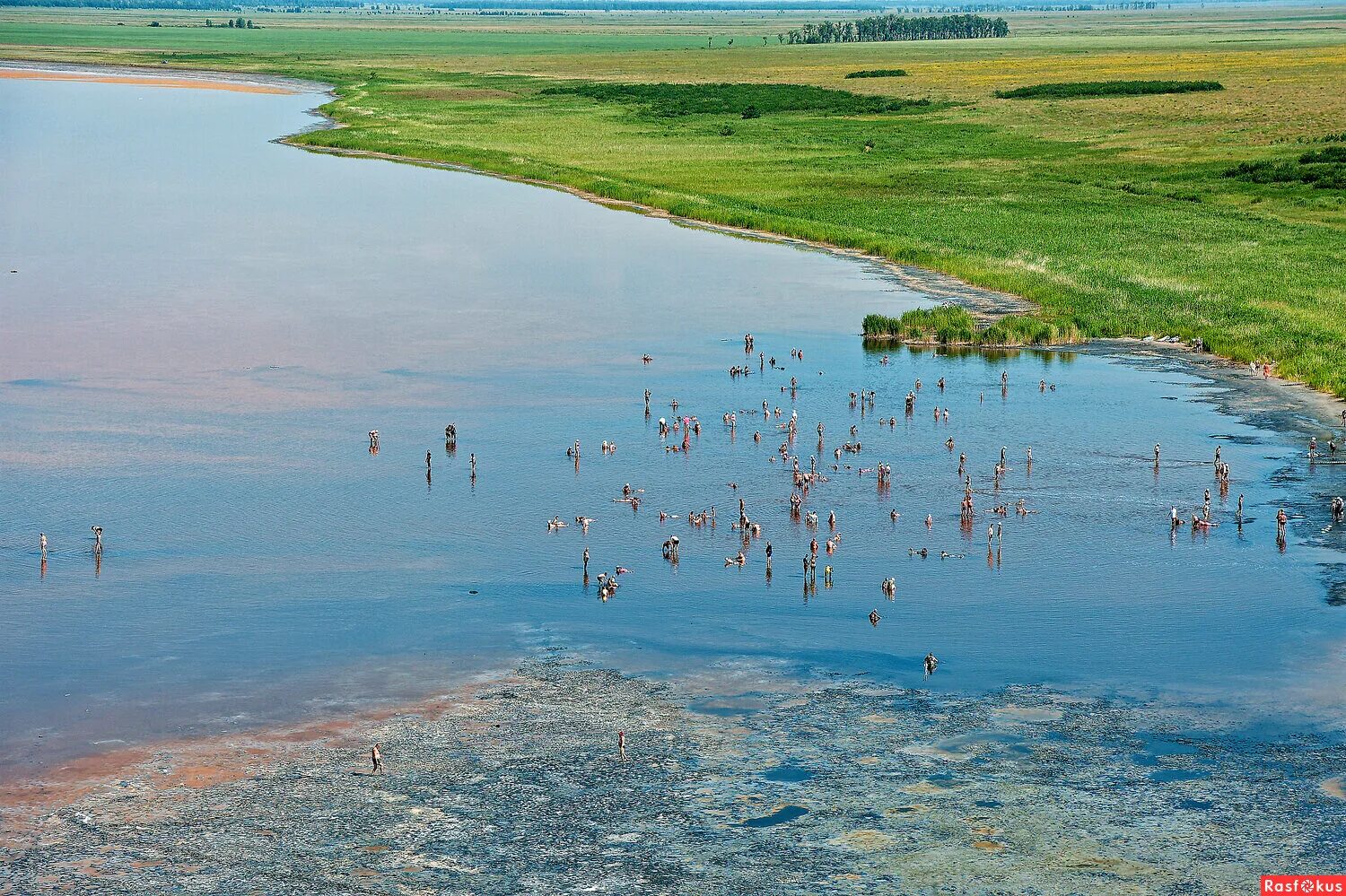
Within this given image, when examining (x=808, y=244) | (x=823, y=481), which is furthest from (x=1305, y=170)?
(x=823, y=481)

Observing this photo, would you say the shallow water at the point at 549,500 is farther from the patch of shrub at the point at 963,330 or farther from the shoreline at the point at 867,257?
the shoreline at the point at 867,257

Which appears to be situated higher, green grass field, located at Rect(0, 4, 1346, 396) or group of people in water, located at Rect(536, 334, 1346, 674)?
green grass field, located at Rect(0, 4, 1346, 396)

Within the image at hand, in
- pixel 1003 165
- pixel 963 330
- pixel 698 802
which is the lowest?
pixel 698 802

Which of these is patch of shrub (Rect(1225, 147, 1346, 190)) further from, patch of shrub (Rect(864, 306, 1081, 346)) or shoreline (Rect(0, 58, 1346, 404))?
patch of shrub (Rect(864, 306, 1081, 346))

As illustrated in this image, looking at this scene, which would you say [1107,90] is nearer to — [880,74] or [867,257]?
[880,74]

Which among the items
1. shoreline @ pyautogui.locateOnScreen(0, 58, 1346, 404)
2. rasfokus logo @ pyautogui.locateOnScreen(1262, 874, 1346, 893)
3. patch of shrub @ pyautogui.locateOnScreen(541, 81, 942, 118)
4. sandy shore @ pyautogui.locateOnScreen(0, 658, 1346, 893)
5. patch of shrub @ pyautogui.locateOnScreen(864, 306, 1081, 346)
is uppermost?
patch of shrub @ pyautogui.locateOnScreen(541, 81, 942, 118)

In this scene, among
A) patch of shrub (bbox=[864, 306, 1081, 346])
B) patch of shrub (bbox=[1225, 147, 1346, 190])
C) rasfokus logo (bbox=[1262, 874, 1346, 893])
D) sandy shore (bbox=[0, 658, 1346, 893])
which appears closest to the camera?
rasfokus logo (bbox=[1262, 874, 1346, 893])

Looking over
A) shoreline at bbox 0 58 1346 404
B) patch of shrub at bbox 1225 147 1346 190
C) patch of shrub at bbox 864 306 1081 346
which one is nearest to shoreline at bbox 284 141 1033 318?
shoreline at bbox 0 58 1346 404

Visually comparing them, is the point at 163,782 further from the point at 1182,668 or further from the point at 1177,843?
the point at 1182,668
